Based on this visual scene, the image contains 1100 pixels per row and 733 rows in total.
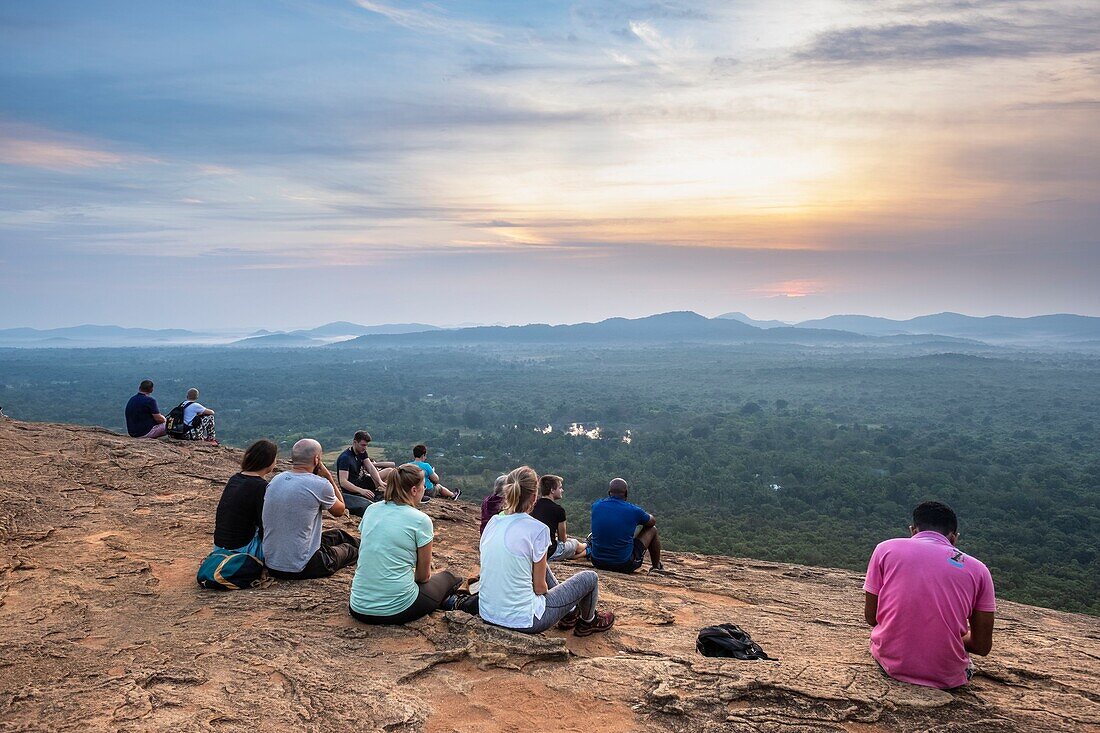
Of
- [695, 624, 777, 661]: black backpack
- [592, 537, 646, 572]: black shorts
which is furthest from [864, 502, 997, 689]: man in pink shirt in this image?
[592, 537, 646, 572]: black shorts

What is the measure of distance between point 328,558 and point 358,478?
4.27 meters

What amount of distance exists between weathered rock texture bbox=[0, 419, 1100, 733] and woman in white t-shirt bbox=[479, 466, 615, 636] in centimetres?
18

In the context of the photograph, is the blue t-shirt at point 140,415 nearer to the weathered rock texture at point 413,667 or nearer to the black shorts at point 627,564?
the weathered rock texture at point 413,667

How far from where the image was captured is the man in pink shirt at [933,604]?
174 inches

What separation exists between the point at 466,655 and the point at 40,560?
17.6 ft

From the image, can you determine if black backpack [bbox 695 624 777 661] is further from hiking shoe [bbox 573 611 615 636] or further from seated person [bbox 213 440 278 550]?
seated person [bbox 213 440 278 550]

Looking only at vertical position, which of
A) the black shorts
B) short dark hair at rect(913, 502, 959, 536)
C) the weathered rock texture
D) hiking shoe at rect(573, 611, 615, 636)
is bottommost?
the black shorts

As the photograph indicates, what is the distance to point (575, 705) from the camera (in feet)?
14.3

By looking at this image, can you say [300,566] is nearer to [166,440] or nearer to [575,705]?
[575,705]

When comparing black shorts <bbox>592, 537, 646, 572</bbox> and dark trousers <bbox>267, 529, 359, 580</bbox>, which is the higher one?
dark trousers <bbox>267, 529, 359, 580</bbox>

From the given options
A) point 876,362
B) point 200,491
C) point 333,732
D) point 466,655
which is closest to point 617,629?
point 466,655

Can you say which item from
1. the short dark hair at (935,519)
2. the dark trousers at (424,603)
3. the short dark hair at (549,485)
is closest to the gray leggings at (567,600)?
the dark trousers at (424,603)

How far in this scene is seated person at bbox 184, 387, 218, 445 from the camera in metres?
14.1

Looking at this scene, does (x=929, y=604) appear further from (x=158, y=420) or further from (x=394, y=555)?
(x=158, y=420)
